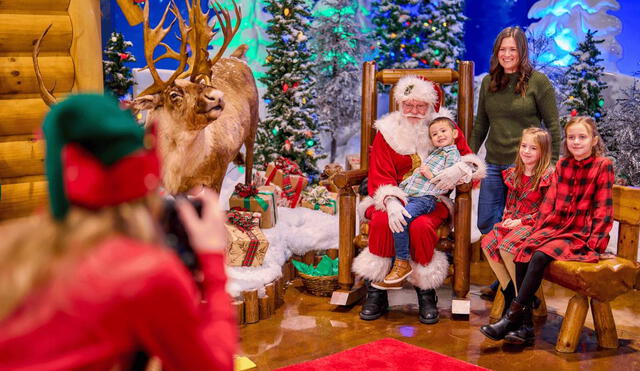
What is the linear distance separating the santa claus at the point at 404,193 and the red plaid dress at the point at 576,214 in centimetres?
58

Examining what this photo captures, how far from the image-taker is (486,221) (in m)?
4.35

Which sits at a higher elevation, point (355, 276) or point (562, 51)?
point (562, 51)

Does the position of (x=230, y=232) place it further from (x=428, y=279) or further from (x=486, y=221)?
(x=486, y=221)

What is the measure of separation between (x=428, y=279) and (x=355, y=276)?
2.03ft

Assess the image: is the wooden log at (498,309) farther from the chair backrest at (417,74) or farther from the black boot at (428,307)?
the chair backrest at (417,74)

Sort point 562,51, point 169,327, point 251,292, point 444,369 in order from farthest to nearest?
point 562,51, point 251,292, point 444,369, point 169,327

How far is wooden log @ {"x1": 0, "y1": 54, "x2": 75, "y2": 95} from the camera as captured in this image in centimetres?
359

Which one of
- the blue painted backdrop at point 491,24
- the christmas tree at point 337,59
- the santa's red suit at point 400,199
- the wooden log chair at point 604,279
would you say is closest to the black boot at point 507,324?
the wooden log chair at point 604,279

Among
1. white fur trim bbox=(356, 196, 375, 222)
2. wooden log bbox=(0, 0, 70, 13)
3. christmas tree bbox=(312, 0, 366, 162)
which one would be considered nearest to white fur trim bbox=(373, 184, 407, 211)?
white fur trim bbox=(356, 196, 375, 222)

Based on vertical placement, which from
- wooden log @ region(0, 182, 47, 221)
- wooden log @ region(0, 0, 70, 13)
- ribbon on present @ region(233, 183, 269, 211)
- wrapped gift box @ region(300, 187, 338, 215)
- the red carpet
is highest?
wooden log @ region(0, 0, 70, 13)

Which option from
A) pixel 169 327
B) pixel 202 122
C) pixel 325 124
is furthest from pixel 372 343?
pixel 325 124

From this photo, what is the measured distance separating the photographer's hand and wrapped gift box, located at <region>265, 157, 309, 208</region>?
4434mm

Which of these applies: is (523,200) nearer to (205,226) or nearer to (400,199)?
(400,199)

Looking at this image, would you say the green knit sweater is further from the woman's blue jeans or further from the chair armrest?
the chair armrest
